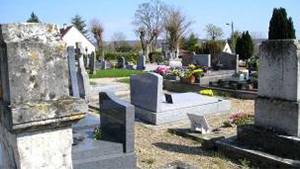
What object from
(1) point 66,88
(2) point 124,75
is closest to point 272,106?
(1) point 66,88

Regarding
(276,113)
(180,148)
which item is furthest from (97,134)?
(276,113)

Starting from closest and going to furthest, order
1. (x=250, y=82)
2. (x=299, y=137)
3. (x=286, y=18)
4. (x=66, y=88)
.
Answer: (x=66, y=88)
(x=299, y=137)
(x=250, y=82)
(x=286, y=18)

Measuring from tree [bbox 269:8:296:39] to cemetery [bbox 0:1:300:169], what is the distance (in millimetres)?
15996

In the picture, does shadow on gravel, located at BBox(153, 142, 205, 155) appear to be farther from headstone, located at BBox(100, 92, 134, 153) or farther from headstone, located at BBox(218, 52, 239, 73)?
headstone, located at BBox(218, 52, 239, 73)

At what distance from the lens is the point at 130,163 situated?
5.23 meters

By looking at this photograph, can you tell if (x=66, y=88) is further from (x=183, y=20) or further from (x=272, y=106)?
(x=183, y=20)

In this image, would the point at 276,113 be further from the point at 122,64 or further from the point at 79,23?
the point at 79,23

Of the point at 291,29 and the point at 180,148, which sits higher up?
the point at 291,29

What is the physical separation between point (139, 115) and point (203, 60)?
43.3ft

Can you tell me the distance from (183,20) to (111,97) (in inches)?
2003

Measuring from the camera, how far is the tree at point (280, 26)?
30281 mm

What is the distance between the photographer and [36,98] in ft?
6.52

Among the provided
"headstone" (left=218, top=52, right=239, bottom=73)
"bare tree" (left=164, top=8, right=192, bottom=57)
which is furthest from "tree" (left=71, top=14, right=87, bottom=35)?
"headstone" (left=218, top=52, right=239, bottom=73)

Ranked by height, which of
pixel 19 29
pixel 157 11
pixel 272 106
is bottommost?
pixel 272 106
